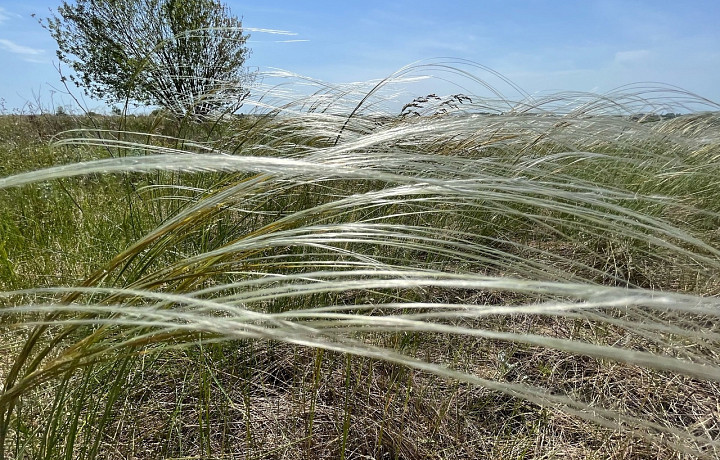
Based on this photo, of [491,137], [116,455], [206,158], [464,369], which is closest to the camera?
[206,158]

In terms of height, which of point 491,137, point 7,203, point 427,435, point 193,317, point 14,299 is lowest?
point 427,435

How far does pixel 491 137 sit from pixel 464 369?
69 cm

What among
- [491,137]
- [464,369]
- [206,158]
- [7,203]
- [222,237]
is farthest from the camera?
[7,203]

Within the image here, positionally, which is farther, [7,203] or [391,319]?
[7,203]

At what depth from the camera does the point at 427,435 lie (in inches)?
38.4

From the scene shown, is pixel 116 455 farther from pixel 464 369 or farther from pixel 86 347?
pixel 464 369

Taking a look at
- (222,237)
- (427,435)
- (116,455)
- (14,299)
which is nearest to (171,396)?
(116,455)

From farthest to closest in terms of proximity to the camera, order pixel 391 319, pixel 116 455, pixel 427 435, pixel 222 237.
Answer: pixel 222 237 → pixel 427 435 → pixel 116 455 → pixel 391 319

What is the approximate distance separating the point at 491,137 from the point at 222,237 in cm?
83

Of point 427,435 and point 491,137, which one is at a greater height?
point 491,137

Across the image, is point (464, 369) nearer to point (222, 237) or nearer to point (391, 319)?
point (222, 237)

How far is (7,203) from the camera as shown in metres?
2.12

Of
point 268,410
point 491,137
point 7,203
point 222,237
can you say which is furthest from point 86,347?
point 7,203

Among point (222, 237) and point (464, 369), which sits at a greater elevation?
point (222, 237)
